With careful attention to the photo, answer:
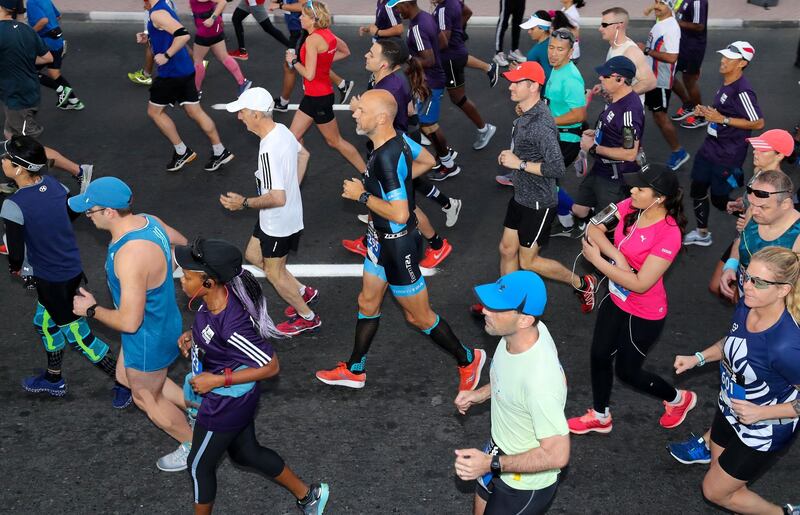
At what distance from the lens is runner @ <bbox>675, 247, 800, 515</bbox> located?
485 centimetres

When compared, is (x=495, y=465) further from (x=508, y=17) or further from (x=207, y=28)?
(x=508, y=17)

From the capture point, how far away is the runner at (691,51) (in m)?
12.0

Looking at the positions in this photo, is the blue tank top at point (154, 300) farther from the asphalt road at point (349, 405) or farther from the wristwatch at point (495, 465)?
the wristwatch at point (495, 465)

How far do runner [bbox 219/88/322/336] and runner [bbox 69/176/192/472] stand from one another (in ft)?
3.97

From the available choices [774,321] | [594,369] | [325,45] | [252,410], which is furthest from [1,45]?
[774,321]

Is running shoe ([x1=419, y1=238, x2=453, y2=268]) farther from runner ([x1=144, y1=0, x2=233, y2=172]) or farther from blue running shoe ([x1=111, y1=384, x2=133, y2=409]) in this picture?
runner ([x1=144, y1=0, x2=233, y2=172])

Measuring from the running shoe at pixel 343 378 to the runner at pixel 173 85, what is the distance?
465 cm

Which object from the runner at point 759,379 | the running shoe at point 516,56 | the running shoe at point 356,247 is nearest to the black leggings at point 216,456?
the runner at point 759,379

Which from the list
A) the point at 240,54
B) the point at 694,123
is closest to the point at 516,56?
the point at 694,123

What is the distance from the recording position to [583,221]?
9312mm

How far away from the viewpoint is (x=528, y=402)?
14.4ft

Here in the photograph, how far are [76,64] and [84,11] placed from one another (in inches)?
123

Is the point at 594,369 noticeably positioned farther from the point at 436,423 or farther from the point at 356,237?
the point at 356,237

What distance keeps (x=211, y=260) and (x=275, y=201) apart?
209cm
